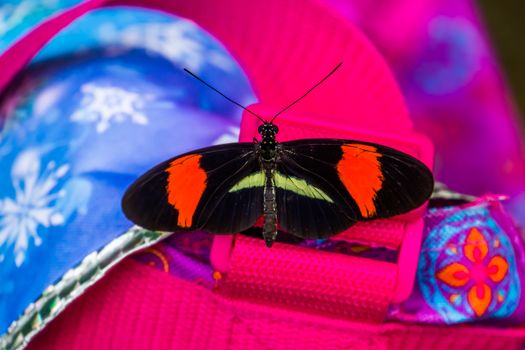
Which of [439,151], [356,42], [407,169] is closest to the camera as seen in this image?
[407,169]

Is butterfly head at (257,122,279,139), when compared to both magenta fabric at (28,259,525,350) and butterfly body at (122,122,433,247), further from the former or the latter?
magenta fabric at (28,259,525,350)

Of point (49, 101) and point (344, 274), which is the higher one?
point (49, 101)

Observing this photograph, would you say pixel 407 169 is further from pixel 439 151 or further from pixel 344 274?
pixel 439 151

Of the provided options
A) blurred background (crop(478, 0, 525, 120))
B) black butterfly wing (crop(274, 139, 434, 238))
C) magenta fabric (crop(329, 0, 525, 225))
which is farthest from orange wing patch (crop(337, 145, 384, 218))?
blurred background (crop(478, 0, 525, 120))

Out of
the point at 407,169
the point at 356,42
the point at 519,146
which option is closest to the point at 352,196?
the point at 407,169

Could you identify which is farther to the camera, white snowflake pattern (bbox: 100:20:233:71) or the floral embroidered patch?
white snowflake pattern (bbox: 100:20:233:71)

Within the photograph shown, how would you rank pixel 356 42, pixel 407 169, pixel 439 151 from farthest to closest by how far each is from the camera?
1. pixel 439 151
2. pixel 356 42
3. pixel 407 169

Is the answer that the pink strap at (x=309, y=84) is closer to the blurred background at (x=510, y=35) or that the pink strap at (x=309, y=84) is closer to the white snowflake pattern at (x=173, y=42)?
the white snowflake pattern at (x=173, y=42)
